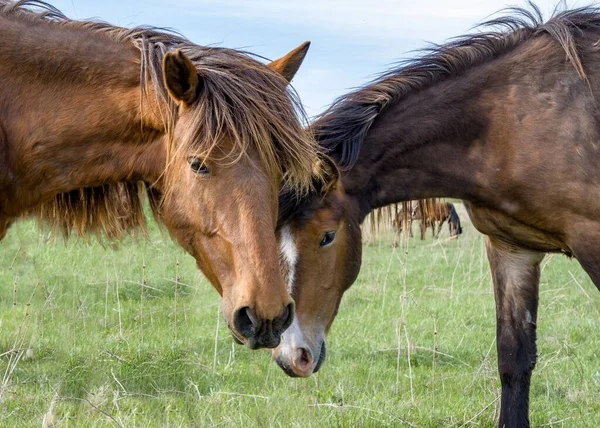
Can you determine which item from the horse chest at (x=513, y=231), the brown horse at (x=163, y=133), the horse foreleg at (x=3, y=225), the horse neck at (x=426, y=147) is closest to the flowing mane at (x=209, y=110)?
the brown horse at (x=163, y=133)

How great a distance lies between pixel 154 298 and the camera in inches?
294

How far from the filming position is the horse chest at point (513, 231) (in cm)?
455

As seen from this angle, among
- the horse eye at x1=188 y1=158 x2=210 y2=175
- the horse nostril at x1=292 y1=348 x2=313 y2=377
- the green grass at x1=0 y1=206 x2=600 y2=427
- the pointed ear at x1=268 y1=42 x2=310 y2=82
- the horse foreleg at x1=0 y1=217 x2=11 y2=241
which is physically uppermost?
the pointed ear at x1=268 y1=42 x2=310 y2=82

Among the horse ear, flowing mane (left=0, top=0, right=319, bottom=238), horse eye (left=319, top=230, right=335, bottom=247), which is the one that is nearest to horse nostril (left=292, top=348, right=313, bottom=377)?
horse eye (left=319, top=230, right=335, bottom=247)

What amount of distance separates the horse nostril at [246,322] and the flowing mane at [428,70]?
1845mm

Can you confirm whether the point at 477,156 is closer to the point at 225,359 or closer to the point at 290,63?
the point at 290,63

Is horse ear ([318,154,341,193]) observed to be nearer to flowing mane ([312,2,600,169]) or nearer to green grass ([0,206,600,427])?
flowing mane ([312,2,600,169])

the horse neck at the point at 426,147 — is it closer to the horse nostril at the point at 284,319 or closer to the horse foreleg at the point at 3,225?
the horse nostril at the point at 284,319

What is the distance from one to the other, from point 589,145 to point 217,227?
2.38 m

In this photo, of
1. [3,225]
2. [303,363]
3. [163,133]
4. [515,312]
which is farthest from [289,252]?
[515,312]

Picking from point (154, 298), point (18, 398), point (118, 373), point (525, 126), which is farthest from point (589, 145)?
point (154, 298)

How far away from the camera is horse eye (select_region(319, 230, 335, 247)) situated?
174 inches

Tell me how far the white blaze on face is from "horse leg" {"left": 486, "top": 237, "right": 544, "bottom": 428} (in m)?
1.47

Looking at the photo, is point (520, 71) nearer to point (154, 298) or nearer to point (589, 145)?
point (589, 145)
